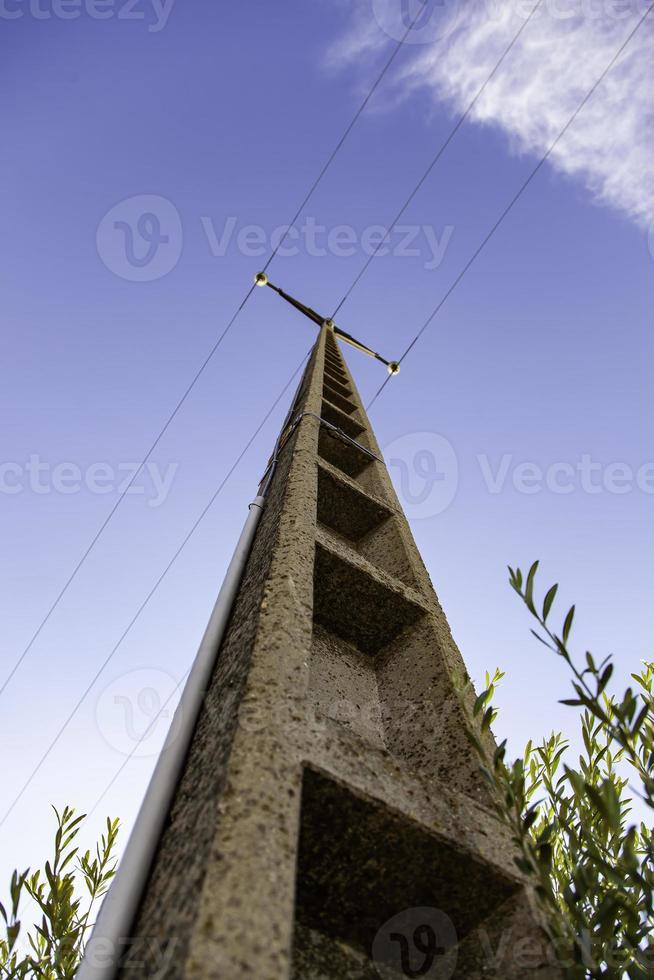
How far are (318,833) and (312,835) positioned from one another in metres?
0.01

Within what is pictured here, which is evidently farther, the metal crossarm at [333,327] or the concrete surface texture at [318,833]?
the metal crossarm at [333,327]

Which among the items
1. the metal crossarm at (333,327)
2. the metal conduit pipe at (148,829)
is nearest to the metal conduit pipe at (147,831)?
the metal conduit pipe at (148,829)

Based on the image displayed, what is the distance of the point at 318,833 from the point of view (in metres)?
1.33

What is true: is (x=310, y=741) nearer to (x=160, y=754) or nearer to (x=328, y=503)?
(x=160, y=754)

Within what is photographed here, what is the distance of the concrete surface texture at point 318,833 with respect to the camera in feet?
3.14

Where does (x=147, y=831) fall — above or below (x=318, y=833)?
below

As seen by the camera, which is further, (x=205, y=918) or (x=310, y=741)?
(x=310, y=741)

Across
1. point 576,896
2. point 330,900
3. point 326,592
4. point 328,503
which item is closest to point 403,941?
point 330,900

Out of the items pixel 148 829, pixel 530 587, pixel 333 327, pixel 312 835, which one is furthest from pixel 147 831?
pixel 333 327

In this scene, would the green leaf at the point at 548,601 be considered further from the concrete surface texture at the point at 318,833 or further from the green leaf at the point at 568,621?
the concrete surface texture at the point at 318,833

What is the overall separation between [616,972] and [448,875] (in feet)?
1.24

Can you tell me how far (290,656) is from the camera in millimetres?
1585

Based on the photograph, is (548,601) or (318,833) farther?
(548,601)

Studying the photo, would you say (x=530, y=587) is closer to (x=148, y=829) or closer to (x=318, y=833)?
(x=318, y=833)
